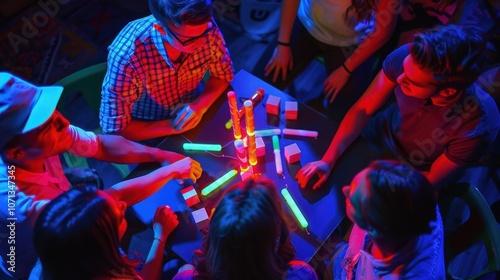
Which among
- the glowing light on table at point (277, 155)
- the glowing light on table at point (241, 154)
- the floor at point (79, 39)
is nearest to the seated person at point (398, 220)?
the glowing light on table at point (277, 155)

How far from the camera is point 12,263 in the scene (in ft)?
7.19

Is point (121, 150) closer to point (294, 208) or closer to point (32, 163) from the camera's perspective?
point (32, 163)

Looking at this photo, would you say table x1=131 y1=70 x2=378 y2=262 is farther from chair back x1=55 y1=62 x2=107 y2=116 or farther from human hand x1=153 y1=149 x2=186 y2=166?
chair back x1=55 y1=62 x2=107 y2=116

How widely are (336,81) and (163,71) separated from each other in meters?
1.22

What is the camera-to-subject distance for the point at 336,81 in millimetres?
2992

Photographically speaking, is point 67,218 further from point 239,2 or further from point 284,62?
point 239,2

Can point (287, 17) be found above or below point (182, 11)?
below

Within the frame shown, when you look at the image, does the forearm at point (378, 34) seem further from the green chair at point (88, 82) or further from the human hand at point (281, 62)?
the green chair at point (88, 82)

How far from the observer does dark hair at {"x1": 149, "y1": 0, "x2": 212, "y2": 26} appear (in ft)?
6.57

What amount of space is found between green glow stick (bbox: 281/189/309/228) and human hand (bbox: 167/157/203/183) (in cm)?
46

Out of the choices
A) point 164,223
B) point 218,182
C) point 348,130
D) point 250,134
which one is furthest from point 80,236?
point 348,130

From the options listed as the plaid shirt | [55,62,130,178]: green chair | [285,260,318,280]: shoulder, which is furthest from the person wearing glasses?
[285,260,318,280]: shoulder

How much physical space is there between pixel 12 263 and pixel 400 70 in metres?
2.20

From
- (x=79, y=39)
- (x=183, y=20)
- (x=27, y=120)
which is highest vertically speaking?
(x=183, y=20)
